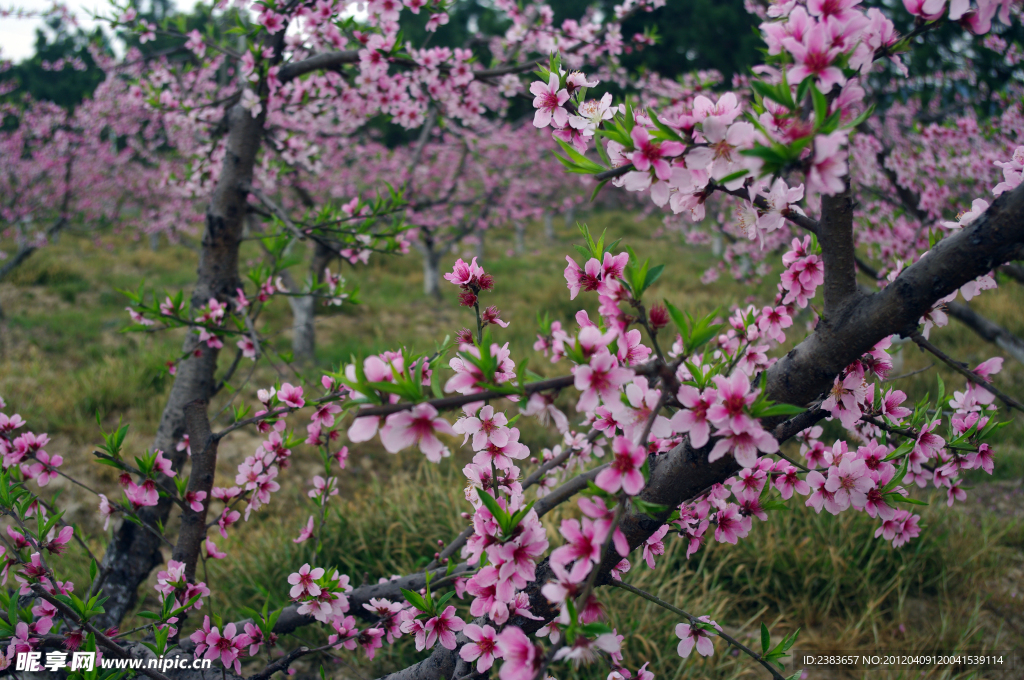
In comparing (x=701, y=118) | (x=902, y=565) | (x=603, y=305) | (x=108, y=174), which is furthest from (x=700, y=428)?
(x=108, y=174)

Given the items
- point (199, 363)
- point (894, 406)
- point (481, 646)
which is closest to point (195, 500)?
point (199, 363)

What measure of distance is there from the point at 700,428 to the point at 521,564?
418mm

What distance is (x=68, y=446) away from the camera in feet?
15.0

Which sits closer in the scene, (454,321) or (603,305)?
(603,305)

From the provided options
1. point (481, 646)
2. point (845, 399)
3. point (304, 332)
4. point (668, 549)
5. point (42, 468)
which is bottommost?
point (304, 332)

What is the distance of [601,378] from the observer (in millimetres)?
822

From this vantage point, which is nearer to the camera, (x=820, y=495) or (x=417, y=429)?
(x=417, y=429)

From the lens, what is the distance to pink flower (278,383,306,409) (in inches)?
67.6

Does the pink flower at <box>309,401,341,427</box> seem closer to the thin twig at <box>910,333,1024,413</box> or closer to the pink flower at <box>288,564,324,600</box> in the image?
the pink flower at <box>288,564,324,600</box>

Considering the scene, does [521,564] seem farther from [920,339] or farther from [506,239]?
[506,239]

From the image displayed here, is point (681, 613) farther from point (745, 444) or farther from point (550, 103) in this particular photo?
point (550, 103)

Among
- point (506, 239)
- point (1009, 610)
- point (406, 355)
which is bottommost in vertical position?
point (506, 239)

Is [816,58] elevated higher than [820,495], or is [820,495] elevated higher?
[816,58]

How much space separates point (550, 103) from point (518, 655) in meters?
1.12
